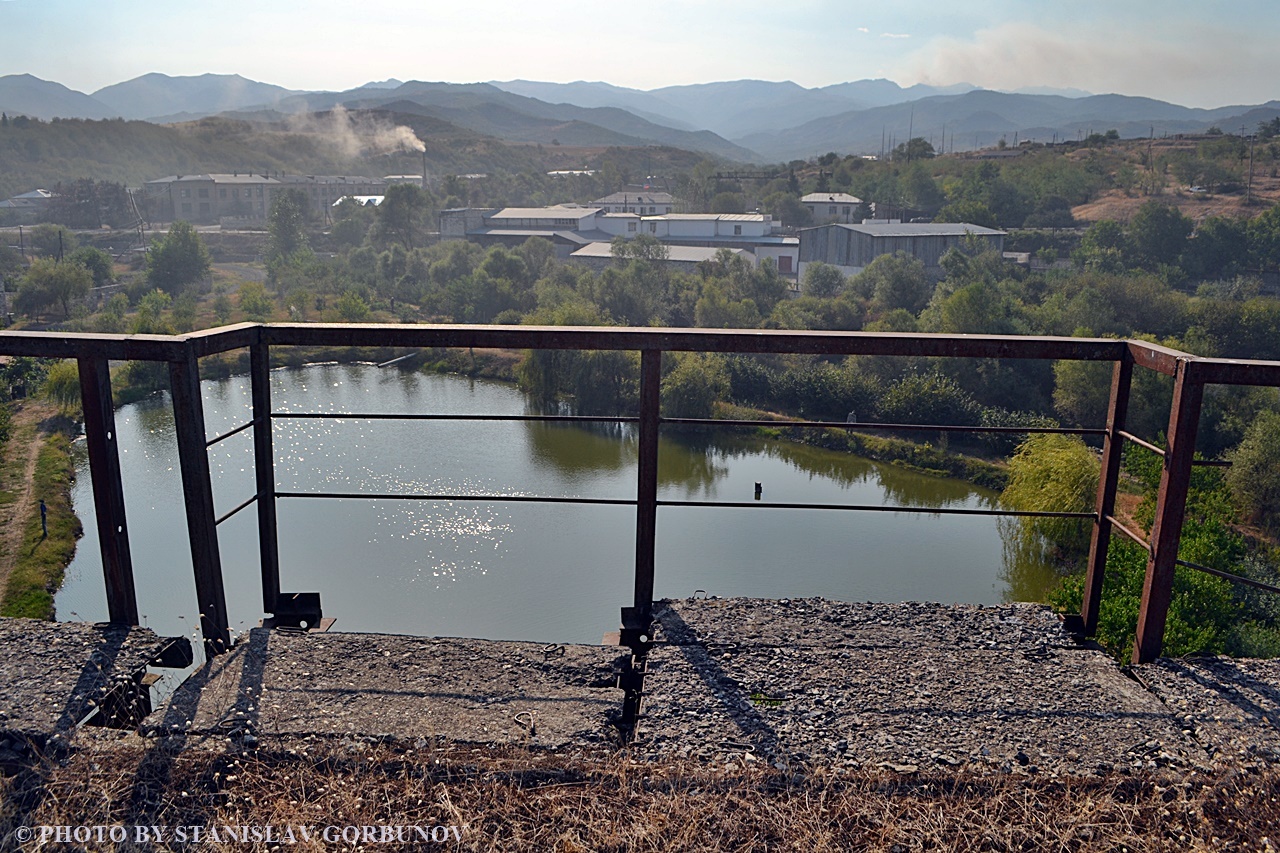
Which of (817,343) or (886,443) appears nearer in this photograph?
(817,343)

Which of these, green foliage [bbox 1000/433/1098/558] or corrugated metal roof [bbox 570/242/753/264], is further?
corrugated metal roof [bbox 570/242/753/264]

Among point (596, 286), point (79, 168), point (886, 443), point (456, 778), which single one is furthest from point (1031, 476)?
point (79, 168)

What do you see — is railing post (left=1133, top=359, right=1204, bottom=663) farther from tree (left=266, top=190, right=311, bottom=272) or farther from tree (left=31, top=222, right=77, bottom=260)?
tree (left=31, top=222, right=77, bottom=260)

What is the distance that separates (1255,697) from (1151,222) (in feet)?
144

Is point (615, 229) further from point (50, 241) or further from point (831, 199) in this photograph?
point (50, 241)

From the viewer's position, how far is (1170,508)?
2.04 metres

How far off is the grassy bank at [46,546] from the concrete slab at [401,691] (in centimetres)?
963

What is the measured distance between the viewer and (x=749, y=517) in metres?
15.1

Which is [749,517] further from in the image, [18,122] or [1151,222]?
[18,122]

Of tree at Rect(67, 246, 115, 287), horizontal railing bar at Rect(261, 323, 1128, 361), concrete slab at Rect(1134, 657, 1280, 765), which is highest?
horizontal railing bar at Rect(261, 323, 1128, 361)

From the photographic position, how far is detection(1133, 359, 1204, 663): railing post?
1.96 m

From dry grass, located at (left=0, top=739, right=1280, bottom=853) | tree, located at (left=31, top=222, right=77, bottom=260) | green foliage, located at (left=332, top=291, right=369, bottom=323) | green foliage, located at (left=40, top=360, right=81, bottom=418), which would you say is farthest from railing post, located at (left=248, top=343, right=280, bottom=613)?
tree, located at (left=31, top=222, right=77, bottom=260)

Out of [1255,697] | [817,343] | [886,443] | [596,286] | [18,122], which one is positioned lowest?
[886,443]

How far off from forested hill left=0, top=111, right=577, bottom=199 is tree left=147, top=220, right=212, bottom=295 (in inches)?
1772
